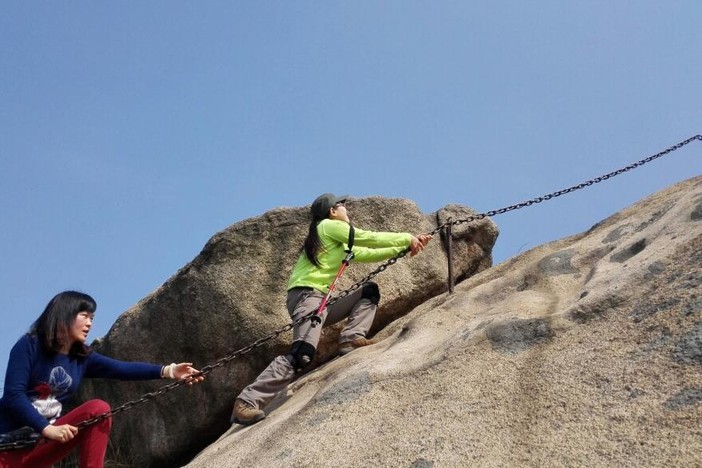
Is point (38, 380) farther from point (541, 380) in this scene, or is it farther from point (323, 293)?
point (541, 380)

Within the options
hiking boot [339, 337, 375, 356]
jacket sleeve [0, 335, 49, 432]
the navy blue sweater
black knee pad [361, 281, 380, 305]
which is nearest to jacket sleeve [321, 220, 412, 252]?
black knee pad [361, 281, 380, 305]

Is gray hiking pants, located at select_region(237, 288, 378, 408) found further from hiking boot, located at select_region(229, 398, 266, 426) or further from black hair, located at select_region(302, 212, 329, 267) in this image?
black hair, located at select_region(302, 212, 329, 267)

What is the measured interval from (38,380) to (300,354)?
232cm

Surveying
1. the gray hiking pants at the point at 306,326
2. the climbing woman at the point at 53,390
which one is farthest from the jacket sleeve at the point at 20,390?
the gray hiking pants at the point at 306,326

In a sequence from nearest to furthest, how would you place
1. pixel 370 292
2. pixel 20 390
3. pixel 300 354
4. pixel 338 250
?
pixel 20 390 < pixel 300 354 < pixel 338 250 < pixel 370 292

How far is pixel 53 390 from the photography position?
5629mm

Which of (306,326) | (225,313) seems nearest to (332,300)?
(306,326)

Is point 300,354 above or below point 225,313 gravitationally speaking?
below

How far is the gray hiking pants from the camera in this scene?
7.12 metres

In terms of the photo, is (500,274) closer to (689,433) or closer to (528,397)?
(528,397)

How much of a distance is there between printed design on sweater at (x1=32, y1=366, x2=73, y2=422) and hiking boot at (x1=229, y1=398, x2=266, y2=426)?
5.68ft

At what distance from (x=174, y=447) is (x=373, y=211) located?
3.40 meters

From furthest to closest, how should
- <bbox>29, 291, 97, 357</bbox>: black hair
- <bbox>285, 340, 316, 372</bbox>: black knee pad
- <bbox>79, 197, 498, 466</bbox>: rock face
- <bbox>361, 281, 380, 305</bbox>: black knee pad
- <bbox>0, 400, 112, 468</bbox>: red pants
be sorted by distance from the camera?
1. <bbox>79, 197, 498, 466</bbox>: rock face
2. <bbox>361, 281, 380, 305</bbox>: black knee pad
3. <bbox>285, 340, 316, 372</bbox>: black knee pad
4. <bbox>29, 291, 97, 357</bbox>: black hair
5. <bbox>0, 400, 112, 468</bbox>: red pants

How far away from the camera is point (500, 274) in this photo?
8.38m
